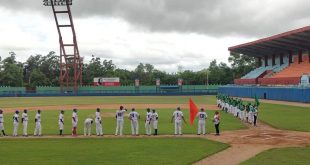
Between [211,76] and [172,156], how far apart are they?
364 ft

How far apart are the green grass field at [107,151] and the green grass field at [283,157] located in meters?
2.22

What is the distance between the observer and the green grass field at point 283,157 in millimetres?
15500

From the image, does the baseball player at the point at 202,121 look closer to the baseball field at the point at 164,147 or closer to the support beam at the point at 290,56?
the baseball field at the point at 164,147

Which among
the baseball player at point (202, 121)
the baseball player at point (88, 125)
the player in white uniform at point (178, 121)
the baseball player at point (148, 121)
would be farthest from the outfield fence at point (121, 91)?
the baseball player at point (148, 121)

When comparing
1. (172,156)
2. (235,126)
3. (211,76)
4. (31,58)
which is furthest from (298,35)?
(31,58)

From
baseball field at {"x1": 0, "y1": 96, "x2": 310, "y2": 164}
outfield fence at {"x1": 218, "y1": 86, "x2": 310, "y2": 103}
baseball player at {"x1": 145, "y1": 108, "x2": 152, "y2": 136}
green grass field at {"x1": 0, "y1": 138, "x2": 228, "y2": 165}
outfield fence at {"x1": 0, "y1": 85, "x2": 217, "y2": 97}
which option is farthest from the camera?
outfield fence at {"x1": 0, "y1": 85, "x2": 217, "y2": 97}

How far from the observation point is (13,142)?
21.6 m

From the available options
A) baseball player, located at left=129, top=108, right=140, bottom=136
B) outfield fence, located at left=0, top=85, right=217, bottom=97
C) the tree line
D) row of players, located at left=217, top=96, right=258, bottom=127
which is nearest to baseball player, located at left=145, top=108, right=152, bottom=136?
→ baseball player, located at left=129, top=108, right=140, bottom=136

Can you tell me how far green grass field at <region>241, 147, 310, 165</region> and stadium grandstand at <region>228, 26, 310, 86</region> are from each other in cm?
3800

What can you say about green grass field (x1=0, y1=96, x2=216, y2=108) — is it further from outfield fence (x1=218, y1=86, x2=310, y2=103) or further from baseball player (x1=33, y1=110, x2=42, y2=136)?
baseball player (x1=33, y1=110, x2=42, y2=136)

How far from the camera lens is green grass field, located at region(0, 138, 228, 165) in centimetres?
1616

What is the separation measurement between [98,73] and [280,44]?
72.5m

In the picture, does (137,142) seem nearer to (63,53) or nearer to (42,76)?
(63,53)

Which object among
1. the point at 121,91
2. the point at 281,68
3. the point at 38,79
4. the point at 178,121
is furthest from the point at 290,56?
the point at 38,79
